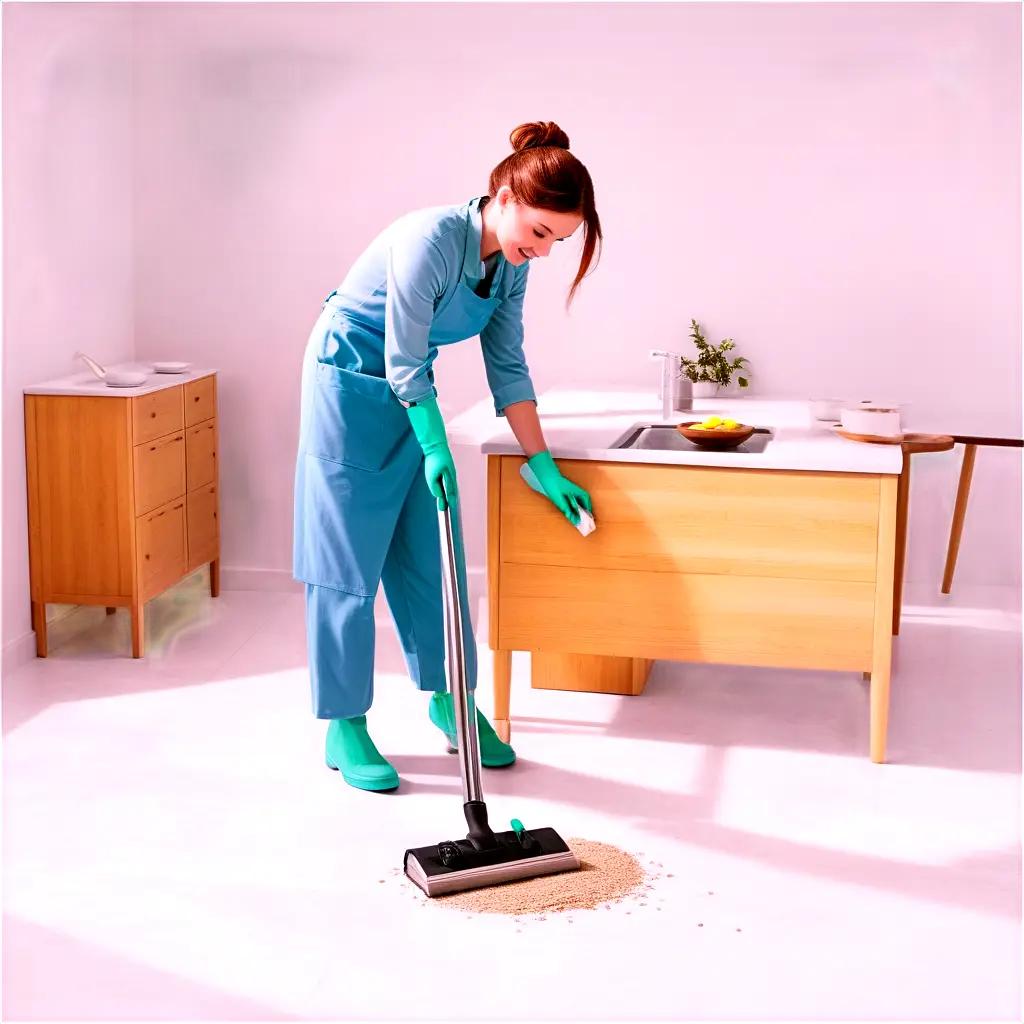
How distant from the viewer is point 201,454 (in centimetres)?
432

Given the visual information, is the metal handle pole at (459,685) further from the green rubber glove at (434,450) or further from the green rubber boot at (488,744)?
the green rubber boot at (488,744)

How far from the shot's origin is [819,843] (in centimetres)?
Result: 259

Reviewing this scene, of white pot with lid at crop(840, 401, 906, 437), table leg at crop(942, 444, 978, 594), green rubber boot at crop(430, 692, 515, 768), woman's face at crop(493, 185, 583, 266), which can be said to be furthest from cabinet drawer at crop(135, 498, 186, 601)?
table leg at crop(942, 444, 978, 594)

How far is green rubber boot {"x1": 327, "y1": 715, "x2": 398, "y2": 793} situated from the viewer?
2.81 metres

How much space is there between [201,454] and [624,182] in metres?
1.65

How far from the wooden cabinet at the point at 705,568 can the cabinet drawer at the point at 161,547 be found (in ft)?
4.30

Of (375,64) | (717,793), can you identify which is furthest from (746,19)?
(717,793)

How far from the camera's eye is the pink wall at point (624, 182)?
421 centimetres

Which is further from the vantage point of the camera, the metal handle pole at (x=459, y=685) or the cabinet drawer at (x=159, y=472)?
the cabinet drawer at (x=159, y=472)

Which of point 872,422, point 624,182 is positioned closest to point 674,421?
point 872,422

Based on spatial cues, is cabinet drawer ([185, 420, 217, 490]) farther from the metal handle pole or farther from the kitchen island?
the metal handle pole

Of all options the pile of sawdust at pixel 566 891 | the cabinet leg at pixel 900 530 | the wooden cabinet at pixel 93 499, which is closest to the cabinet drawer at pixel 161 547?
the wooden cabinet at pixel 93 499

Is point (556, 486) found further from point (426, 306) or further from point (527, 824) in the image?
point (527, 824)

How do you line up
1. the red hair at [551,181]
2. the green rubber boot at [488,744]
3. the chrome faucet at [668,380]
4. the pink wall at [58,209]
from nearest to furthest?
1. the red hair at [551,181]
2. the green rubber boot at [488,744]
3. the chrome faucet at [668,380]
4. the pink wall at [58,209]
